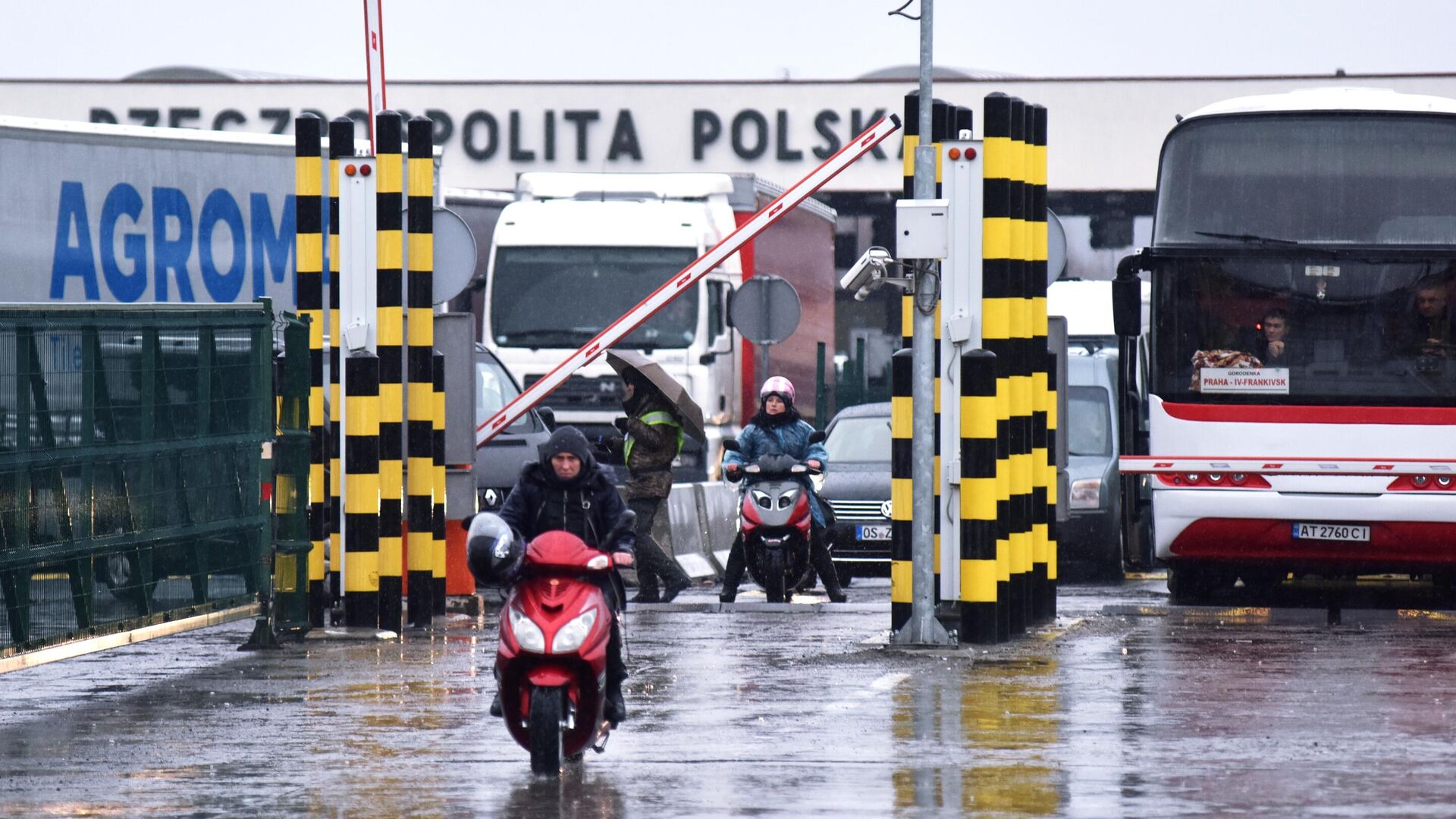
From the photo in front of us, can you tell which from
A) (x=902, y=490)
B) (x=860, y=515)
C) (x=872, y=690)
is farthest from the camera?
(x=860, y=515)

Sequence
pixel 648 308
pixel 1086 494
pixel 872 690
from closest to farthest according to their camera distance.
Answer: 1. pixel 872 690
2. pixel 648 308
3. pixel 1086 494

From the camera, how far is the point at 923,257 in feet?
46.6

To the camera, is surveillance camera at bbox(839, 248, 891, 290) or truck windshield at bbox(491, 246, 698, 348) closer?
surveillance camera at bbox(839, 248, 891, 290)

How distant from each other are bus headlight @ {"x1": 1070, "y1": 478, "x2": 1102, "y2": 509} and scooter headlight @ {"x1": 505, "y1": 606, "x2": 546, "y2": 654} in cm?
1352

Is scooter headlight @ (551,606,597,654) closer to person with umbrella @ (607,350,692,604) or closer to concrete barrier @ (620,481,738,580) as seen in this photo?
person with umbrella @ (607,350,692,604)

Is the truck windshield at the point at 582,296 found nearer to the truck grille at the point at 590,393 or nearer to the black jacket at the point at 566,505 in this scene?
the truck grille at the point at 590,393

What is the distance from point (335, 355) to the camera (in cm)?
1600

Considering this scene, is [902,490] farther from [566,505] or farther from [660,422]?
[566,505]

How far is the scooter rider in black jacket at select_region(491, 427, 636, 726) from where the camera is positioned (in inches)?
411

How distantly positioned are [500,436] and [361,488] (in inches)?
285

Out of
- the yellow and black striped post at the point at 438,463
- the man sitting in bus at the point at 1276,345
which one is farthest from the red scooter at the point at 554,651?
the man sitting in bus at the point at 1276,345

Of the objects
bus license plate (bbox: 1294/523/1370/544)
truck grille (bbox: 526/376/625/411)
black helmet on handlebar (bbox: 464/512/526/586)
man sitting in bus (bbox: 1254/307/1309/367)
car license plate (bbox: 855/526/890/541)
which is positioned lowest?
car license plate (bbox: 855/526/890/541)

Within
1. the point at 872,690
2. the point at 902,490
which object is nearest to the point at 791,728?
the point at 872,690

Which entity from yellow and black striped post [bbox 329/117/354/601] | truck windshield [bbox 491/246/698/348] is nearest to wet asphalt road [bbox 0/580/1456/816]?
yellow and black striped post [bbox 329/117/354/601]
